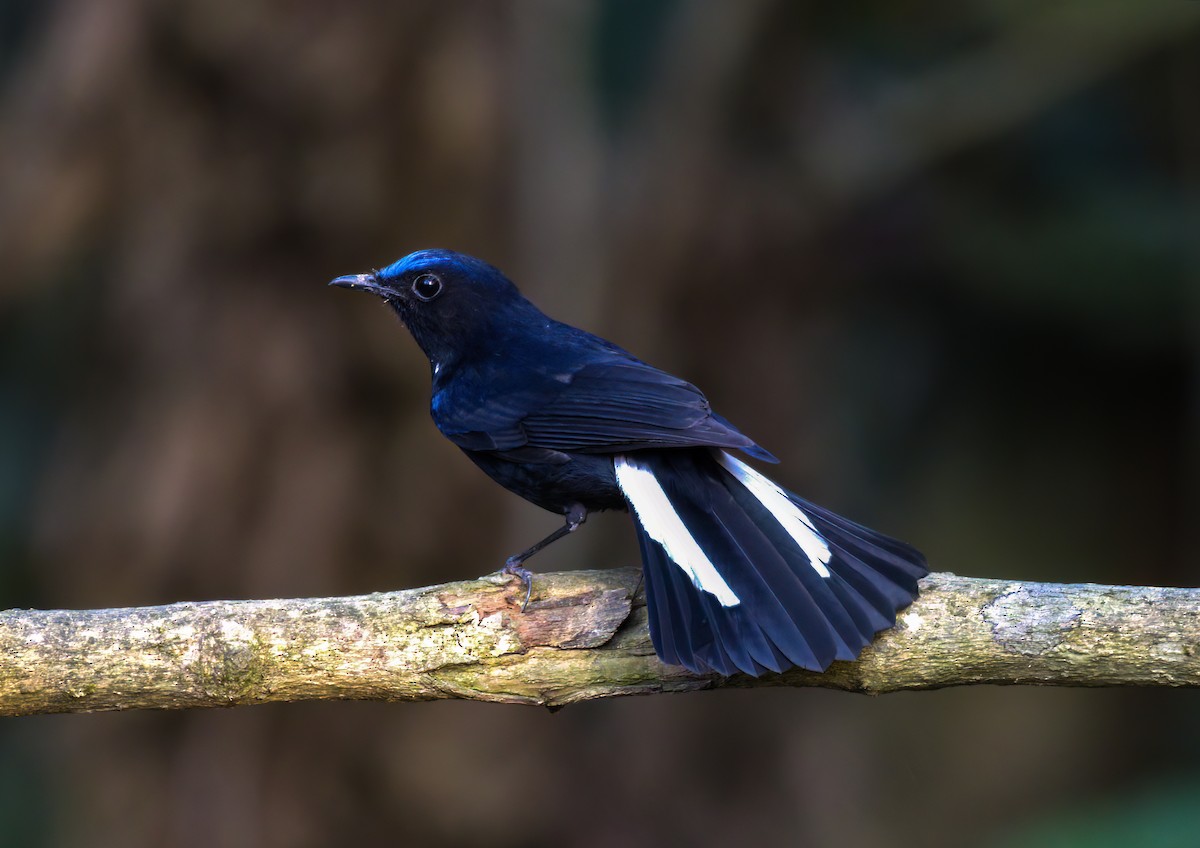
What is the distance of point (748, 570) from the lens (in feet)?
9.81

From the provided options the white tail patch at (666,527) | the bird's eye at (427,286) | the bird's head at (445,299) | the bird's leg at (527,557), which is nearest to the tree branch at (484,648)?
the bird's leg at (527,557)

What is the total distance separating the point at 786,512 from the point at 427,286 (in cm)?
151

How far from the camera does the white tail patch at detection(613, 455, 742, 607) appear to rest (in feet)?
9.62

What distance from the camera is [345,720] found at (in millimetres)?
5668

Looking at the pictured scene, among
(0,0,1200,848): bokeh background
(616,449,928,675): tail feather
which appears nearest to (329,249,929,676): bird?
(616,449,928,675): tail feather

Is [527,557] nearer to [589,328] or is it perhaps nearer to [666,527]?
[666,527]

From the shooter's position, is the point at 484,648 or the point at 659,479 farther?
the point at 659,479

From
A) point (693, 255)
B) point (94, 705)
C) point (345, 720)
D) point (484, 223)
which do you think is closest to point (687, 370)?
point (693, 255)

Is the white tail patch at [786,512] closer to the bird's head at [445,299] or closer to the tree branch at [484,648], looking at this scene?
the tree branch at [484,648]

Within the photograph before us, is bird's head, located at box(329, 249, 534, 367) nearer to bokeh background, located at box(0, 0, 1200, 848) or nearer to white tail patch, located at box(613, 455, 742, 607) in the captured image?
white tail patch, located at box(613, 455, 742, 607)

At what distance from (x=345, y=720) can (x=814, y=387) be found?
301 cm

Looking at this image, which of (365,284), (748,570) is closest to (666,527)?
(748,570)

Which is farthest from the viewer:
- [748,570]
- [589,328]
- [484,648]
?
[589,328]

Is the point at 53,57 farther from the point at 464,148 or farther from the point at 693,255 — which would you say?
the point at 693,255
